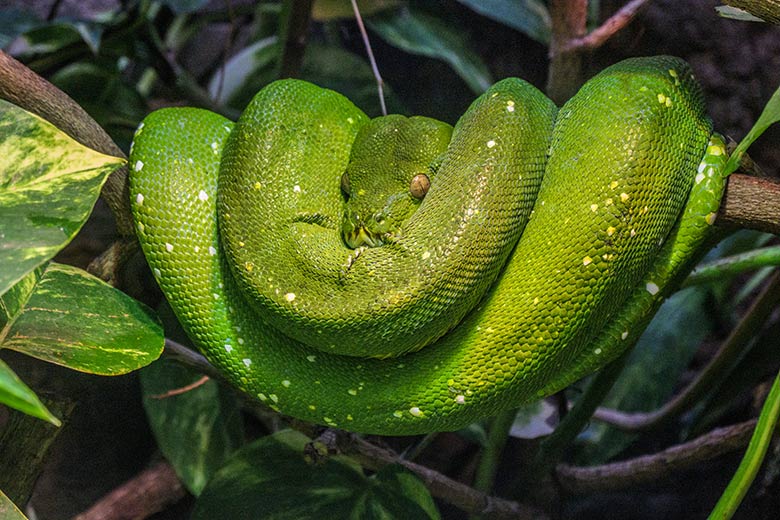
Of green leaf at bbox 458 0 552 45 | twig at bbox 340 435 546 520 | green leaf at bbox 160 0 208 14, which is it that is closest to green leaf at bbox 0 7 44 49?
green leaf at bbox 160 0 208 14

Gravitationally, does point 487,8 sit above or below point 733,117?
above

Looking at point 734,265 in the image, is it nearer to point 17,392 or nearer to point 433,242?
point 433,242

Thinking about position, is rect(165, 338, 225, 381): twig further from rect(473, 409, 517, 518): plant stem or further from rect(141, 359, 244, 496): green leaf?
rect(473, 409, 517, 518): plant stem

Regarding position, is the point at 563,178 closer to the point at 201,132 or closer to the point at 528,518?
the point at 201,132

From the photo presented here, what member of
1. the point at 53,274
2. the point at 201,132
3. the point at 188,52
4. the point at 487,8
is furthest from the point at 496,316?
the point at 188,52

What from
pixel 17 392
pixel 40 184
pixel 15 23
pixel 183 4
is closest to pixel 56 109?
pixel 40 184

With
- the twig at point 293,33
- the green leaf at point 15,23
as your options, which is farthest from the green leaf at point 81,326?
the green leaf at point 15,23

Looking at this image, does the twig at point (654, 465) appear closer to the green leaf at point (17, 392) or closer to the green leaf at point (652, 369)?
the green leaf at point (652, 369)
